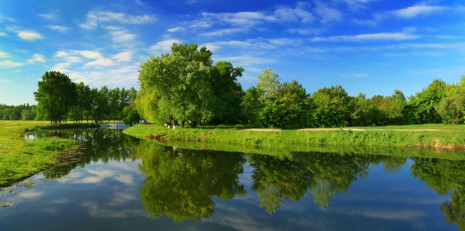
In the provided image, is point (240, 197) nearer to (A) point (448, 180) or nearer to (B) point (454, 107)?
(A) point (448, 180)

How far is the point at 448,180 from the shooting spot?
17.8 meters

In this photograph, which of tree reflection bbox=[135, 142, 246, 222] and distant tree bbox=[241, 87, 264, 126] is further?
distant tree bbox=[241, 87, 264, 126]

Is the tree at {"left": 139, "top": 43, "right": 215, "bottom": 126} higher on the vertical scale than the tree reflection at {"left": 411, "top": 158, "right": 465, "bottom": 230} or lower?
higher

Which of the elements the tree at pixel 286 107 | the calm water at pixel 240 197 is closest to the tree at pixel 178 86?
the tree at pixel 286 107

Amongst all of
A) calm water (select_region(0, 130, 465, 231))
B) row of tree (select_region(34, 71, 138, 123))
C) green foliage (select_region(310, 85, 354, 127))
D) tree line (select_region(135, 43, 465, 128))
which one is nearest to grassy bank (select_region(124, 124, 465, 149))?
tree line (select_region(135, 43, 465, 128))

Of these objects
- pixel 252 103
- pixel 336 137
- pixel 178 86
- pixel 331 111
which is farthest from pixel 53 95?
pixel 336 137

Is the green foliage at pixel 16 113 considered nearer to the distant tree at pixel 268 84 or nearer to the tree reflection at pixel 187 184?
the distant tree at pixel 268 84

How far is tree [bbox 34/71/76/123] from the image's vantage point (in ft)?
246

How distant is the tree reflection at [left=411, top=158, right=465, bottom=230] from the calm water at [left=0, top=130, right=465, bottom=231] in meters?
0.05

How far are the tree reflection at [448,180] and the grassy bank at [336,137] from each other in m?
9.95

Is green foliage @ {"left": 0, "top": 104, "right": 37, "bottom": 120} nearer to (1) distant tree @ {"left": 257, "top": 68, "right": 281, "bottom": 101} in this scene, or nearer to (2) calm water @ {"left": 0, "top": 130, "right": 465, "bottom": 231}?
(1) distant tree @ {"left": 257, "top": 68, "right": 281, "bottom": 101}

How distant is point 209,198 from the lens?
1417cm

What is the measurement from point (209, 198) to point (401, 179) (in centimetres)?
1462

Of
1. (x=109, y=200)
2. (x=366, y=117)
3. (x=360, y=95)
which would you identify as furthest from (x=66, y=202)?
(x=360, y=95)
